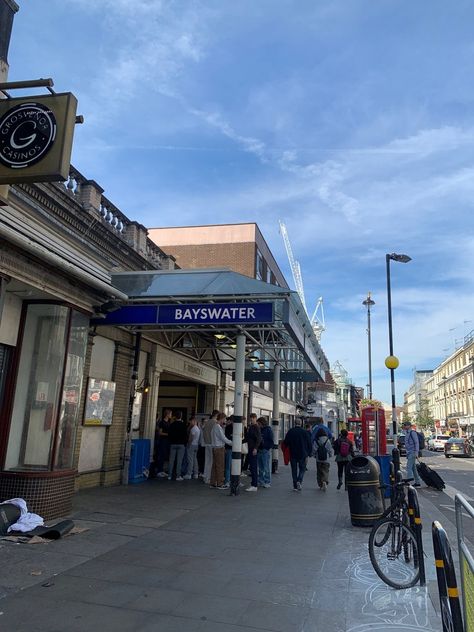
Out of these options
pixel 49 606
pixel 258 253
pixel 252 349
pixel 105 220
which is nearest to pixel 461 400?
pixel 258 253

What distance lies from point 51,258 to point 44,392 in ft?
7.85

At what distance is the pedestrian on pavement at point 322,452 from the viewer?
1267 cm

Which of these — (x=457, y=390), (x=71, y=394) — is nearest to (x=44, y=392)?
(x=71, y=394)

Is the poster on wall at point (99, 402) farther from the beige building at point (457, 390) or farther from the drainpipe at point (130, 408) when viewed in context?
the beige building at point (457, 390)

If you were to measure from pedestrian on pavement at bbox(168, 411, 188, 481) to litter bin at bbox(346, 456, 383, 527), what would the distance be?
6.22m

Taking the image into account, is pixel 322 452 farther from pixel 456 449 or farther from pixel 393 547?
pixel 456 449

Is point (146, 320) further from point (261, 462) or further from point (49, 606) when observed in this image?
point (49, 606)

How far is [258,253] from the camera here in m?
32.6

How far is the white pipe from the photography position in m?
6.67

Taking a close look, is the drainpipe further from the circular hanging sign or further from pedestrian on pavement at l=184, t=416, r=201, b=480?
the circular hanging sign

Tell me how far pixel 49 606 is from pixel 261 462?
379 inches

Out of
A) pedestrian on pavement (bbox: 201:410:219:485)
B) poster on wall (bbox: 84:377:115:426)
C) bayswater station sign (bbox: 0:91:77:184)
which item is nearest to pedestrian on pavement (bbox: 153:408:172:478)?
pedestrian on pavement (bbox: 201:410:219:485)

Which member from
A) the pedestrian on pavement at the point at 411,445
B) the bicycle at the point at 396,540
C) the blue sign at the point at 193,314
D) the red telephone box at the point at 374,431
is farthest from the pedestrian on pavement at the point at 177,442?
the bicycle at the point at 396,540

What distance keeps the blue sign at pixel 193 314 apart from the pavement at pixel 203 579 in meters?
3.78
